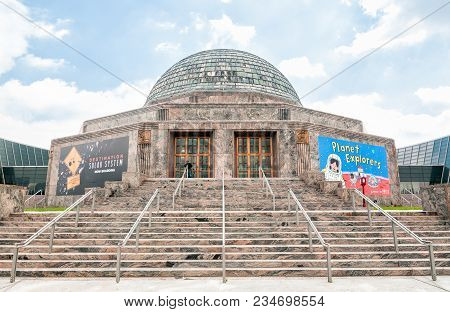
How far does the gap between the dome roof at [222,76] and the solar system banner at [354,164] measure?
5.37 metres

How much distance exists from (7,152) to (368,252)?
33930 mm

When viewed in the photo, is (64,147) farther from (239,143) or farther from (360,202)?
(360,202)

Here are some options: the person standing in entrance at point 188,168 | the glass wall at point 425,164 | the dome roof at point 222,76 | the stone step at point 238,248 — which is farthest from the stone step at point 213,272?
the glass wall at point 425,164

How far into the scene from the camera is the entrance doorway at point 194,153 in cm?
1104

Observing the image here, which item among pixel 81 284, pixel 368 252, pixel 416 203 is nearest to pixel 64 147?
pixel 81 284

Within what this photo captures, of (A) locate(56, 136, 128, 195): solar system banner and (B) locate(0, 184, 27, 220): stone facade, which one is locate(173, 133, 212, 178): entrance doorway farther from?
(B) locate(0, 184, 27, 220): stone facade

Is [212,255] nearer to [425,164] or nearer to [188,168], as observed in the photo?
[188,168]

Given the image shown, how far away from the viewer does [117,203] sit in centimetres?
710

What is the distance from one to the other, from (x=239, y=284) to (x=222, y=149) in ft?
25.0

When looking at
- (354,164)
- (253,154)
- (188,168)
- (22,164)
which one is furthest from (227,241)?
(22,164)

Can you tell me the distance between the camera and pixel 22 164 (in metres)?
30.7

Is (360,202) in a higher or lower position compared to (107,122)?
lower

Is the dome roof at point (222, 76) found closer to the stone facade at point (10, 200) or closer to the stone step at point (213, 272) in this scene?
the stone facade at point (10, 200)

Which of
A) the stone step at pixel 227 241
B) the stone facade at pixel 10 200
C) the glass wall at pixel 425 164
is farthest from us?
the glass wall at pixel 425 164
